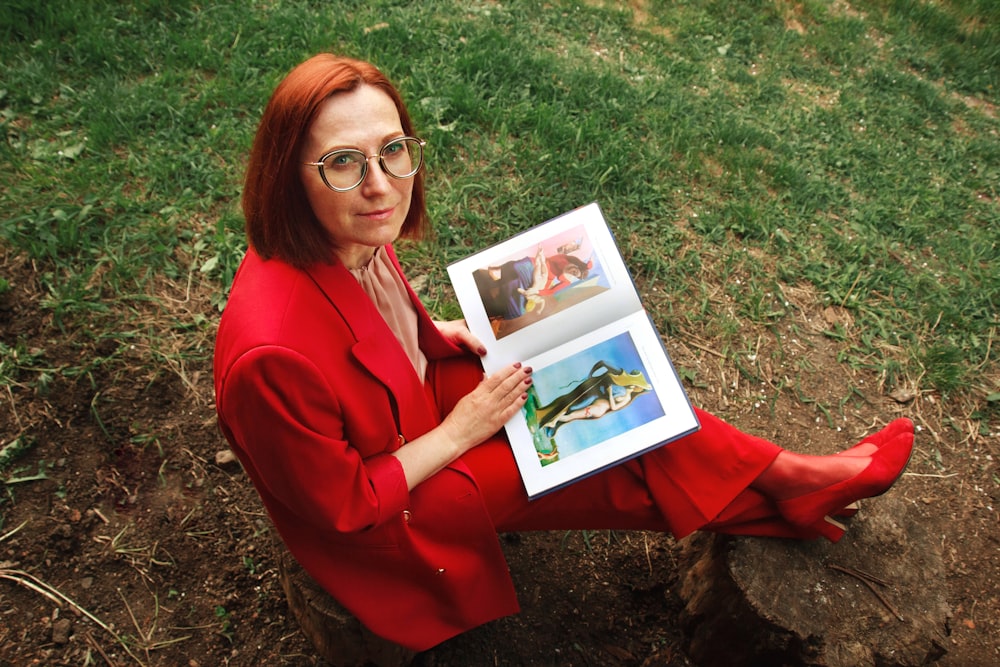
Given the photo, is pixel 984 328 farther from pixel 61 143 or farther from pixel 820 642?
pixel 61 143

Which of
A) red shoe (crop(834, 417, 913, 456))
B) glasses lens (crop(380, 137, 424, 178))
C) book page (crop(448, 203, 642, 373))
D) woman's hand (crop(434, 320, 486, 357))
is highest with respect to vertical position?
glasses lens (crop(380, 137, 424, 178))

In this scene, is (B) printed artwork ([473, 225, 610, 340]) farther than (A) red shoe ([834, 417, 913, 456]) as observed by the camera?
No

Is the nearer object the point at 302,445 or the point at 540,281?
the point at 302,445

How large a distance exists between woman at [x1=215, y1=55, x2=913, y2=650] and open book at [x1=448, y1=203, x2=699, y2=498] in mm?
99

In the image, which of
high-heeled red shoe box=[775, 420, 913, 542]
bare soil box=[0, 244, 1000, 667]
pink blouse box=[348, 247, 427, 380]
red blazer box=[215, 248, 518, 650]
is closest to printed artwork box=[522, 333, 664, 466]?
red blazer box=[215, 248, 518, 650]

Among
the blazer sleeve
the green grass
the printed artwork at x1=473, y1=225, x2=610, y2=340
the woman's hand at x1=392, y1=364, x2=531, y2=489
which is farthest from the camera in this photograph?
the green grass

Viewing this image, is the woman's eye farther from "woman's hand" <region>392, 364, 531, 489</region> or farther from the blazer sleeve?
"woman's hand" <region>392, 364, 531, 489</region>

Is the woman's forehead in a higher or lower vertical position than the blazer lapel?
higher

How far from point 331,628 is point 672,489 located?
1.11m

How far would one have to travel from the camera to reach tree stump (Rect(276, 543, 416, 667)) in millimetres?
2109

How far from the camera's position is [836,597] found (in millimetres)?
2125

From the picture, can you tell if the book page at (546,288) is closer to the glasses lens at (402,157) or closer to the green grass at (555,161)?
the glasses lens at (402,157)

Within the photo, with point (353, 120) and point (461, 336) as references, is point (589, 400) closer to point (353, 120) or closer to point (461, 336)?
point (461, 336)

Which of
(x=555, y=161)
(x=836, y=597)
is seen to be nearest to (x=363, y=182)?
(x=836, y=597)
